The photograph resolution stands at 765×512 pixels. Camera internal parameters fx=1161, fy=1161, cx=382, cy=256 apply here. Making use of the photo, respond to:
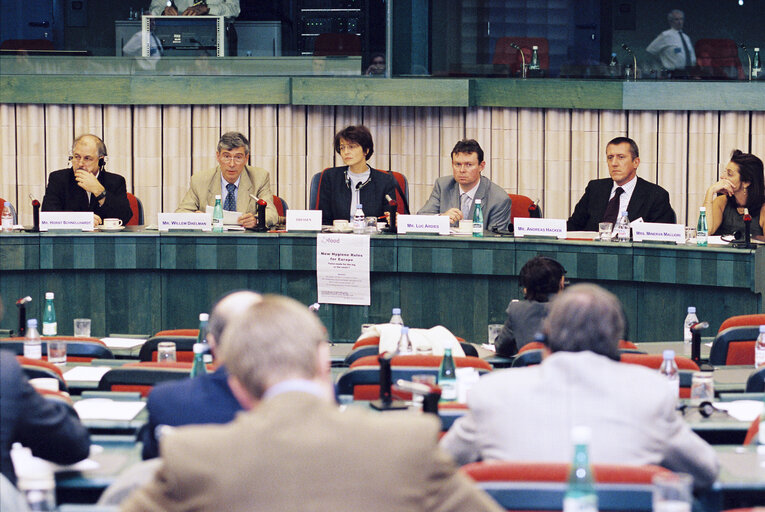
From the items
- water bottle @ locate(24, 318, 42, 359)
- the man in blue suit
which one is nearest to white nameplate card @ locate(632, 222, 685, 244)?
water bottle @ locate(24, 318, 42, 359)

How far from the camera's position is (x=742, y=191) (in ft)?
24.3

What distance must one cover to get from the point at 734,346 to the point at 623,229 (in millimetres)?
2183

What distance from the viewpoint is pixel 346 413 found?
1.98 meters

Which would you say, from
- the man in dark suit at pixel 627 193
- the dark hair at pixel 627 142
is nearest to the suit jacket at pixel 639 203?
the man in dark suit at pixel 627 193

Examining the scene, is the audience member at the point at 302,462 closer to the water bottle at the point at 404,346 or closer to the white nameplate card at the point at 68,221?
the water bottle at the point at 404,346

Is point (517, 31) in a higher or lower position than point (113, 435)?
higher

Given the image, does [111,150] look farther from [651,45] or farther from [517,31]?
[651,45]

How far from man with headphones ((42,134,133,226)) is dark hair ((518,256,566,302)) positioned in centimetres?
353

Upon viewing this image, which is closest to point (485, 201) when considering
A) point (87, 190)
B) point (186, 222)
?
point (186, 222)

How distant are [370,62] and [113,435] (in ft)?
21.2

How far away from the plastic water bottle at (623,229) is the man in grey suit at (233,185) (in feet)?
7.64

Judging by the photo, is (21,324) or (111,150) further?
(111,150)

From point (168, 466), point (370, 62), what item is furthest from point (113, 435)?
point (370, 62)

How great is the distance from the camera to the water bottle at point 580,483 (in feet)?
7.54
